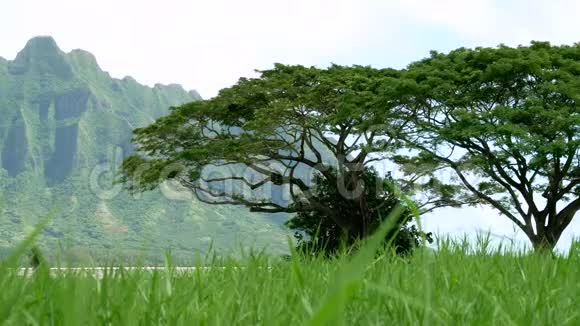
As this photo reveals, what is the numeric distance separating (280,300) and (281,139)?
61.5 feet

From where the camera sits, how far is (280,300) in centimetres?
158

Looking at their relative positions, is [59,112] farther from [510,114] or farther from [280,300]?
[280,300]

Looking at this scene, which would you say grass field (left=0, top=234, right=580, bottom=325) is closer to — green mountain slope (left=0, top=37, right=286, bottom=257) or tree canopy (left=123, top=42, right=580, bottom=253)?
tree canopy (left=123, top=42, right=580, bottom=253)

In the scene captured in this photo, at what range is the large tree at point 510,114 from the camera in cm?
1586

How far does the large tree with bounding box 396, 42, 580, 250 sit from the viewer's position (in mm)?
15859

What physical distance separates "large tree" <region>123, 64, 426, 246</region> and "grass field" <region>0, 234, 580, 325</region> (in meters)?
15.7

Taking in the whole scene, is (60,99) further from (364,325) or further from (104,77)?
(364,325)

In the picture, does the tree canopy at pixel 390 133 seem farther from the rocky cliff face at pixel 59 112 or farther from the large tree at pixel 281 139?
the rocky cliff face at pixel 59 112

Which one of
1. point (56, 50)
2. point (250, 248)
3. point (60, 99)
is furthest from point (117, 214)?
point (250, 248)

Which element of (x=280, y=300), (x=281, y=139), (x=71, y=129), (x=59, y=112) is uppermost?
(x=59, y=112)

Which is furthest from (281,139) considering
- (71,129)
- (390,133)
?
(71,129)

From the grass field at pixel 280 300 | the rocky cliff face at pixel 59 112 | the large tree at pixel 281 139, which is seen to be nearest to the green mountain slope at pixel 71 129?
the rocky cliff face at pixel 59 112

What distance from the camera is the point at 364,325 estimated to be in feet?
4.53

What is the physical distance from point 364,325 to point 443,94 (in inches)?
640
